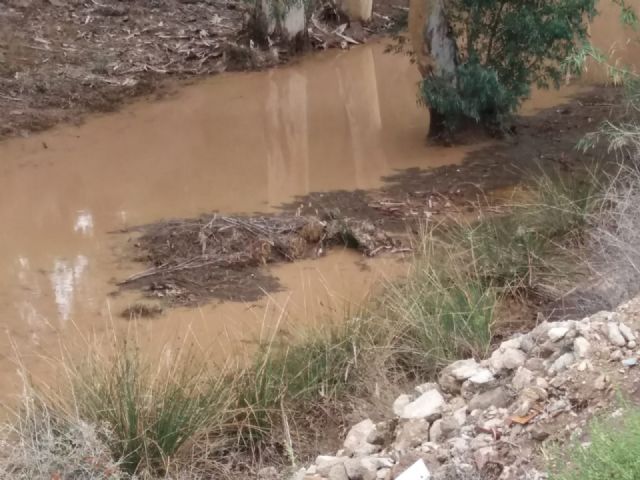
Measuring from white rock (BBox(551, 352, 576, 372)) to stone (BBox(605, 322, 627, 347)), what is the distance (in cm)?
20

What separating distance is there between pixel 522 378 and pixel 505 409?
200mm

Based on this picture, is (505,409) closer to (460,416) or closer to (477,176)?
(460,416)

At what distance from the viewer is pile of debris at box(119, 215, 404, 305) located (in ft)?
23.8

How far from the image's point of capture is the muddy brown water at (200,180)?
6699 millimetres

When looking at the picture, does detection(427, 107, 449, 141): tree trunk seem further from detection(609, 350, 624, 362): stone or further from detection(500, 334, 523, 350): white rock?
detection(609, 350, 624, 362): stone

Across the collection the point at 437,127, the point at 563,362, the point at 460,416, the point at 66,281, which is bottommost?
the point at 66,281

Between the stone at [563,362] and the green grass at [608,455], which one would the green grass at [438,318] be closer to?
the stone at [563,362]

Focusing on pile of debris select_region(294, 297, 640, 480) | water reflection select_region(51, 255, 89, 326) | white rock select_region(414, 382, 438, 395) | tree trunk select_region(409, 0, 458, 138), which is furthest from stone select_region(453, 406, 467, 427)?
tree trunk select_region(409, 0, 458, 138)

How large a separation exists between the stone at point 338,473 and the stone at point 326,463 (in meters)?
0.03

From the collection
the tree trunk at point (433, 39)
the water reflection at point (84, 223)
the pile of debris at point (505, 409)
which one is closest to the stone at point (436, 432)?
the pile of debris at point (505, 409)

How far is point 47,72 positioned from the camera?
42.0ft

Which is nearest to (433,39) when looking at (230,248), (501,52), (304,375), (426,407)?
(501,52)

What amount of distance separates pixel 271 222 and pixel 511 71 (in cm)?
368

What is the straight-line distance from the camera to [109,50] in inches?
552
